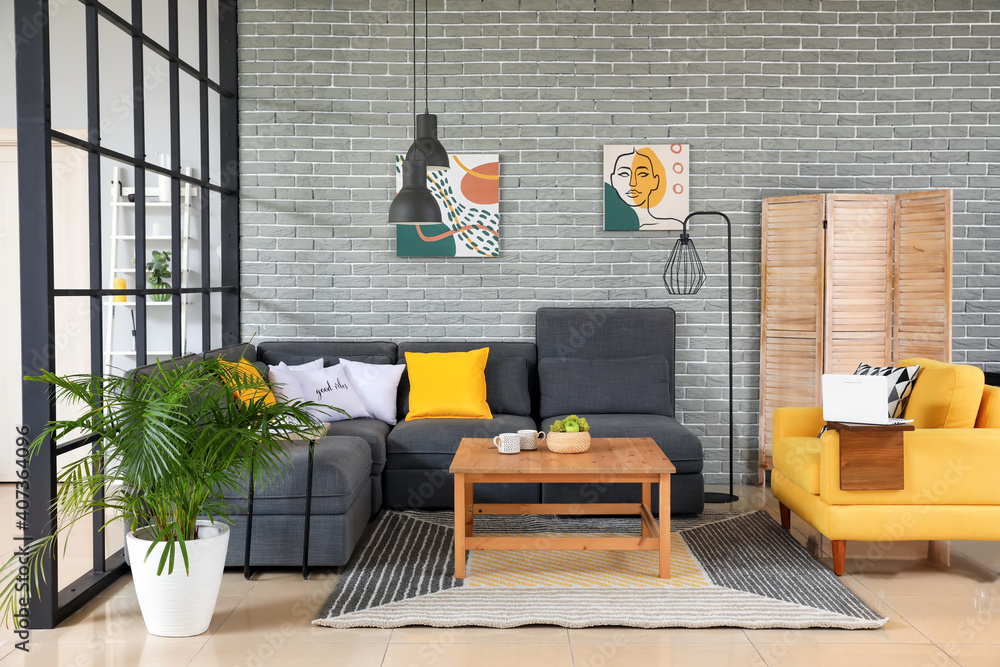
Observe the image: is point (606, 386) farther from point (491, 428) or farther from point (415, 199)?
point (415, 199)

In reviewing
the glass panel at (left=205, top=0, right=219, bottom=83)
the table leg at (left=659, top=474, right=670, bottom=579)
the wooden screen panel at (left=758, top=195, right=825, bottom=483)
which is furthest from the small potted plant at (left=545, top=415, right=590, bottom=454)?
the glass panel at (left=205, top=0, right=219, bottom=83)

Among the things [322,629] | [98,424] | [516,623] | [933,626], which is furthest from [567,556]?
[98,424]

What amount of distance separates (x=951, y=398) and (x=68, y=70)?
5177 millimetres

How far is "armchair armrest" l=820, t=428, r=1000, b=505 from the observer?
11.1 ft

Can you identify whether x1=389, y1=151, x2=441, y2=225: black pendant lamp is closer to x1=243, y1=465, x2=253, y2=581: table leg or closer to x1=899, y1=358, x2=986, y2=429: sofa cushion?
x1=243, y1=465, x2=253, y2=581: table leg

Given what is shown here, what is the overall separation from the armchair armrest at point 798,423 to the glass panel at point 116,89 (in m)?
4.01

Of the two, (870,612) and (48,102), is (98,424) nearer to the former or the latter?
(48,102)

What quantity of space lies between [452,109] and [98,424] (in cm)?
319

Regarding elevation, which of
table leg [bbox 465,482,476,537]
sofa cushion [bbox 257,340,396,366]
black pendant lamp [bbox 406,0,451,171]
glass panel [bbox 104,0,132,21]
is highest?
glass panel [bbox 104,0,132,21]

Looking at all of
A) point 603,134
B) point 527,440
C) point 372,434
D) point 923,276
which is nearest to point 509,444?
point 527,440

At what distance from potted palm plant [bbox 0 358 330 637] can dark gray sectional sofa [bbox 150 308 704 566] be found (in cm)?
50

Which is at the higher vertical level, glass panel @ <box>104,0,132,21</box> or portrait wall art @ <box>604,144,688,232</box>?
glass panel @ <box>104,0,132,21</box>

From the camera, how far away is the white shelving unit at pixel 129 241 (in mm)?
4951

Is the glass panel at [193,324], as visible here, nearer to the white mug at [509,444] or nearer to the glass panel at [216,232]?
the glass panel at [216,232]
